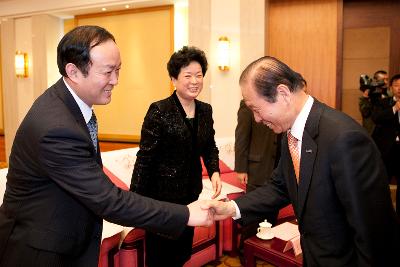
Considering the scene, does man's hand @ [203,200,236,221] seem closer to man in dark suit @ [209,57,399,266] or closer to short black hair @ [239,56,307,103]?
man in dark suit @ [209,57,399,266]

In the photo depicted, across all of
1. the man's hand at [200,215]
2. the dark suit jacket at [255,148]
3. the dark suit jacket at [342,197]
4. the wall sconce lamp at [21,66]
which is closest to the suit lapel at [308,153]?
the dark suit jacket at [342,197]

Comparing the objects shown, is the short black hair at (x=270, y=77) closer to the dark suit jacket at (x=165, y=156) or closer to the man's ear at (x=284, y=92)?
the man's ear at (x=284, y=92)

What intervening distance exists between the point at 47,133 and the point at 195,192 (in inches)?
46.4

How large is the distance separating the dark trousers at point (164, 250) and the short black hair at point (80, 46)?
1163mm

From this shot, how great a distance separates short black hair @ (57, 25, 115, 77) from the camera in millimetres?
1302

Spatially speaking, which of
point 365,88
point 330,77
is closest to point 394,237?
point 365,88

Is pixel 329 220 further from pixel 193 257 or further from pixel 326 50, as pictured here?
pixel 326 50

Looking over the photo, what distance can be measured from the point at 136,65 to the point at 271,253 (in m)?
5.73

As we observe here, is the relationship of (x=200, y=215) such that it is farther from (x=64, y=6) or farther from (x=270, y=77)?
(x=64, y=6)

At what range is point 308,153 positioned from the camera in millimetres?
1282

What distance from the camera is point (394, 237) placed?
48.3 inches

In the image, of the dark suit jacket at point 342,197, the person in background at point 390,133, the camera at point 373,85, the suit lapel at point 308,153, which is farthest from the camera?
the camera at point 373,85

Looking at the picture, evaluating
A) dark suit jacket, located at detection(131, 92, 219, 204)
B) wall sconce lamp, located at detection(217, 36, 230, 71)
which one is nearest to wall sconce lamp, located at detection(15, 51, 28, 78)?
wall sconce lamp, located at detection(217, 36, 230, 71)

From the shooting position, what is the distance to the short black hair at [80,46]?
51.3 inches
